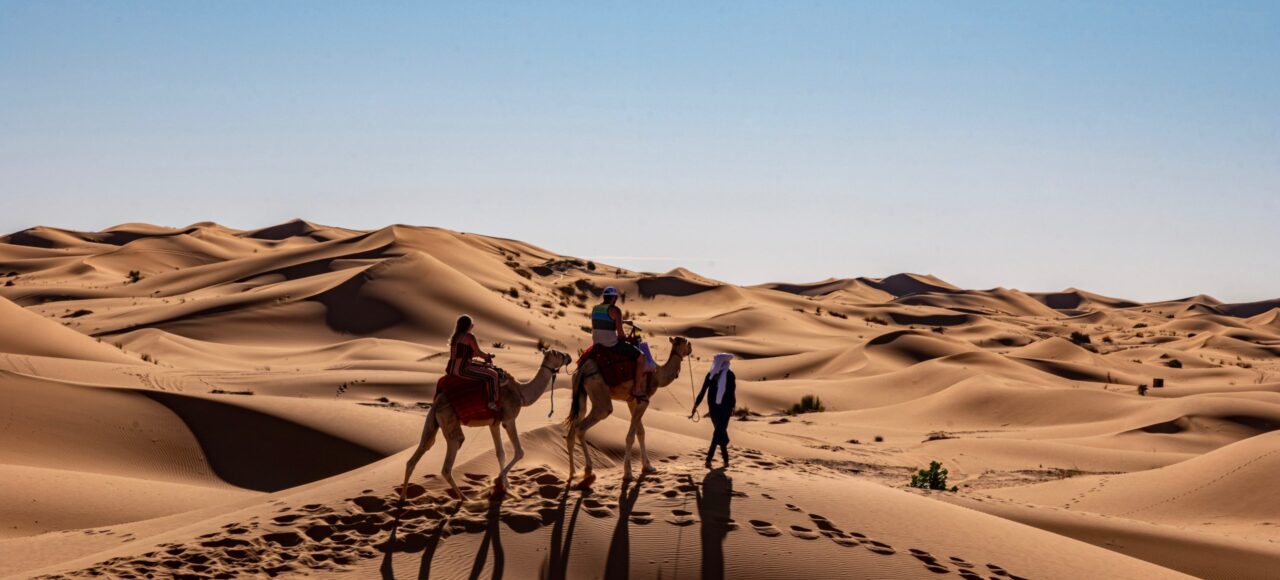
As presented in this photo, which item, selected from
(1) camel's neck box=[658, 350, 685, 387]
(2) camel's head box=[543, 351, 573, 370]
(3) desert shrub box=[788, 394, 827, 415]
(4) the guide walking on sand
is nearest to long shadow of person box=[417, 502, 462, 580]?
(2) camel's head box=[543, 351, 573, 370]

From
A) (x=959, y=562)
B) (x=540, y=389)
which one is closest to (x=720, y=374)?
(x=540, y=389)

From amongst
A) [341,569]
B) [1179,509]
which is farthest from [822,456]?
[341,569]

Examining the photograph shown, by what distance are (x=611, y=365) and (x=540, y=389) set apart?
2.52ft

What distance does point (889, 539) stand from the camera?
9.52 meters

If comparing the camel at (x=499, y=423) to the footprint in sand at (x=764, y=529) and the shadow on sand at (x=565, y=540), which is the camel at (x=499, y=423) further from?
the footprint in sand at (x=764, y=529)

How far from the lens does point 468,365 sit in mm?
9609

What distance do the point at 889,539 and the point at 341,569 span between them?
194 inches

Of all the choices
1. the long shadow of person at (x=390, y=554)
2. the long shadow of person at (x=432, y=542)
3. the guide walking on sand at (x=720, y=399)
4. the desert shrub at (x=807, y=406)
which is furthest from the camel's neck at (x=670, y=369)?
the desert shrub at (x=807, y=406)

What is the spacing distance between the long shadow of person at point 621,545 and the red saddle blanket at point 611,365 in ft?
4.01

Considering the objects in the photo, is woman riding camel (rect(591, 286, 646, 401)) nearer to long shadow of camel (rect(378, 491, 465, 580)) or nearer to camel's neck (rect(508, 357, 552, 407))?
camel's neck (rect(508, 357, 552, 407))

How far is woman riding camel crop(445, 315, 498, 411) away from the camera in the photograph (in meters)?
9.59

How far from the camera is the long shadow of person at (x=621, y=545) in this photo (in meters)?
8.60

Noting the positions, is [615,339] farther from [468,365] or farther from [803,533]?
[803,533]

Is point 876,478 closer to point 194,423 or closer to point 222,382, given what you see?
point 194,423
